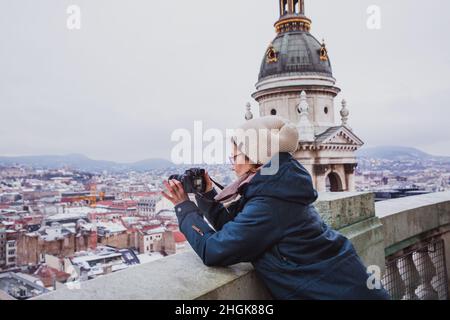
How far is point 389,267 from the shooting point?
2812mm

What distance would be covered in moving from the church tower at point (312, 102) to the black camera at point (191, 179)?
21.2m

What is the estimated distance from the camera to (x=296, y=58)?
80.9ft

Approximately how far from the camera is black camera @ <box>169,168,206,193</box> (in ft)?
5.30

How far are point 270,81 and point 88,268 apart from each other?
23404 mm

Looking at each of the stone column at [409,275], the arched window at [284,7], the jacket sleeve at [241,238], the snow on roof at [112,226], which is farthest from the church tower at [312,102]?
the jacket sleeve at [241,238]

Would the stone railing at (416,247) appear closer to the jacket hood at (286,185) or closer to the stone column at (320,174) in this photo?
the jacket hood at (286,185)

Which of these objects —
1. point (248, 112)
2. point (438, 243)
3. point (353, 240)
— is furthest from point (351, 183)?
point (353, 240)

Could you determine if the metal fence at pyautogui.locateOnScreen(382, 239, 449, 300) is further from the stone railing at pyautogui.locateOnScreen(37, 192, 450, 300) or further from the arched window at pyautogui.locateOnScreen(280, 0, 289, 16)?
the arched window at pyautogui.locateOnScreen(280, 0, 289, 16)

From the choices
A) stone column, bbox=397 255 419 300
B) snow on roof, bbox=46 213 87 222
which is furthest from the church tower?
snow on roof, bbox=46 213 87 222

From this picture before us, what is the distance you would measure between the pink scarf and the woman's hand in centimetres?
16

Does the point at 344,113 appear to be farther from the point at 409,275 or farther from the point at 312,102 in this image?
the point at 409,275

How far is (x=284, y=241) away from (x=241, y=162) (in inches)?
15.3

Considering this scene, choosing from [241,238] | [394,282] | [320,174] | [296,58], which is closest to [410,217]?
[394,282]
